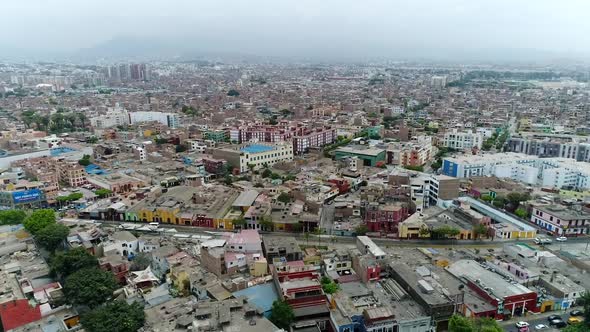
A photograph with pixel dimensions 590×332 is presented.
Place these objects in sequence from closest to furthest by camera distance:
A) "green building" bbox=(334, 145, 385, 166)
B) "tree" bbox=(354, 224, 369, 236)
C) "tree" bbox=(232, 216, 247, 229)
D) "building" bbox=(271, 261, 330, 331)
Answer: "building" bbox=(271, 261, 330, 331) → "tree" bbox=(354, 224, 369, 236) → "tree" bbox=(232, 216, 247, 229) → "green building" bbox=(334, 145, 385, 166)

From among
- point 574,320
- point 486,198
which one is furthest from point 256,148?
point 574,320

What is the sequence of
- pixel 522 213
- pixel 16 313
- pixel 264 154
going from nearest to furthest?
pixel 16 313 → pixel 522 213 → pixel 264 154

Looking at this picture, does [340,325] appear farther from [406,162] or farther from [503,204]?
[406,162]

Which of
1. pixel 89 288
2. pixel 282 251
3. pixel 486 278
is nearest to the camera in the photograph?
pixel 89 288

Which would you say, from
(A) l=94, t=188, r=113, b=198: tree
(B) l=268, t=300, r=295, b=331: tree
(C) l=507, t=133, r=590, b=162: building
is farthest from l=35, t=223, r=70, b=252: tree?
(C) l=507, t=133, r=590, b=162: building

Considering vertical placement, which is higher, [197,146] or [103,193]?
[197,146]

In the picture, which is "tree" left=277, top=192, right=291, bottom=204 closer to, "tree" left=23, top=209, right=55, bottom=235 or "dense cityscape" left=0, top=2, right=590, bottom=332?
"dense cityscape" left=0, top=2, right=590, bottom=332

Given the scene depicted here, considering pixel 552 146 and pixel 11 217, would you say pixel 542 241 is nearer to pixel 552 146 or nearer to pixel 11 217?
pixel 552 146
